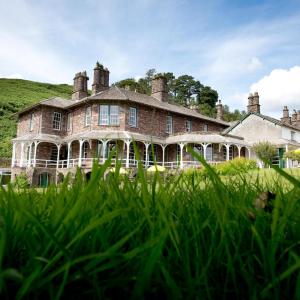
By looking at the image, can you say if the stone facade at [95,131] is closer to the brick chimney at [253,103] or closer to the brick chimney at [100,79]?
the brick chimney at [100,79]

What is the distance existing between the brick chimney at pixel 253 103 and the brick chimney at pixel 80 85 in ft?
64.9

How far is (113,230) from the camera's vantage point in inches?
40.2

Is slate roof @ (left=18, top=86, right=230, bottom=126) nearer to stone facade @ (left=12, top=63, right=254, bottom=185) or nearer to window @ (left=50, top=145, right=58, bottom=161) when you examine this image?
stone facade @ (left=12, top=63, right=254, bottom=185)

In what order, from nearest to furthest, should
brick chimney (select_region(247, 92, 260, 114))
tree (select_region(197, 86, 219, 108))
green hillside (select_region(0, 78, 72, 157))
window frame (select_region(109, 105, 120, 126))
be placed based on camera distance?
window frame (select_region(109, 105, 120, 126))
brick chimney (select_region(247, 92, 260, 114))
green hillside (select_region(0, 78, 72, 157))
tree (select_region(197, 86, 219, 108))

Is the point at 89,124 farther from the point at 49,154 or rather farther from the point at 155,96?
the point at 155,96

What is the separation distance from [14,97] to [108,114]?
41.2 meters

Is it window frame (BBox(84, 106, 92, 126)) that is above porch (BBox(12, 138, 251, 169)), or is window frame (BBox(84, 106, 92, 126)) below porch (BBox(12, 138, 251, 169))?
above

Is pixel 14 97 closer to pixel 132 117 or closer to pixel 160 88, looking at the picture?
pixel 160 88

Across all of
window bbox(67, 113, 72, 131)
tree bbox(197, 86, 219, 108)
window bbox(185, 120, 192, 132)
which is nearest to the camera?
window bbox(67, 113, 72, 131)

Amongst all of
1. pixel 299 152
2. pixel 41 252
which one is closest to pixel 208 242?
pixel 41 252

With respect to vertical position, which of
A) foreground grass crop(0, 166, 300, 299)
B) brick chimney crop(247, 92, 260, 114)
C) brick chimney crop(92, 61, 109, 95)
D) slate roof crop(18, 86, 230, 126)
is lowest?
foreground grass crop(0, 166, 300, 299)

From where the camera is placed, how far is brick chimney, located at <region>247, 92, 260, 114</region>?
38853 millimetres

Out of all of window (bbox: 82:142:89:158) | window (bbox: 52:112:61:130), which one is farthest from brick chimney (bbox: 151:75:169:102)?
window (bbox: 52:112:61:130)

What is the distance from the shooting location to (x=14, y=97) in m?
64.7
